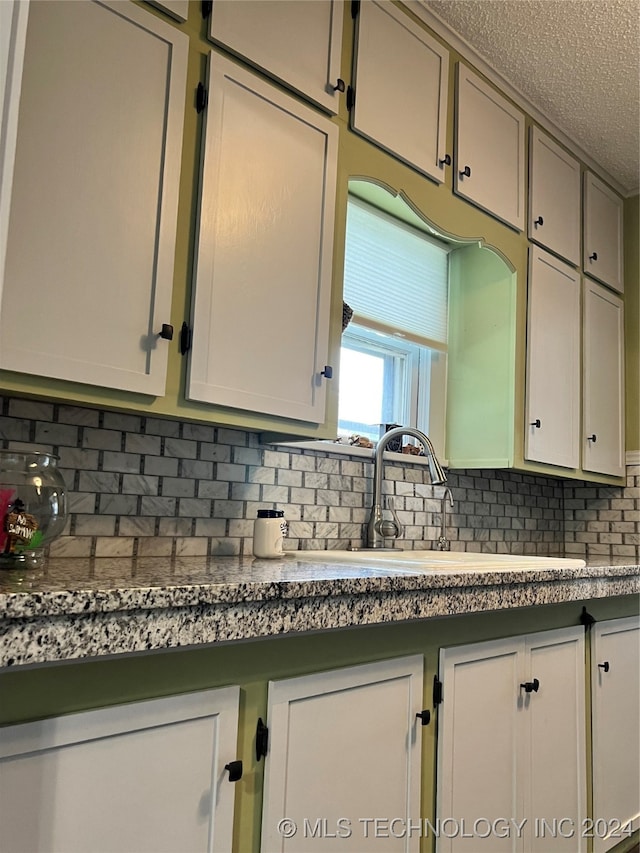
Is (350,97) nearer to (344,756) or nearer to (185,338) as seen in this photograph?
(185,338)

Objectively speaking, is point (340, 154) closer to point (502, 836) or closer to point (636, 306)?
point (502, 836)

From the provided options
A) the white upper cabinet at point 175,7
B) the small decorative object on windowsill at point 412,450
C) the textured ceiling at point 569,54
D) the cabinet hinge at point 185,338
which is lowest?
the small decorative object on windowsill at point 412,450

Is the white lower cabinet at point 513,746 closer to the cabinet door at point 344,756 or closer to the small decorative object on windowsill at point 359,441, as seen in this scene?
the cabinet door at point 344,756

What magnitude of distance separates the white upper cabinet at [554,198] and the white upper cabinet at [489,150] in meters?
0.09

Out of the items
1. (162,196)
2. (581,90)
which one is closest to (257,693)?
(162,196)

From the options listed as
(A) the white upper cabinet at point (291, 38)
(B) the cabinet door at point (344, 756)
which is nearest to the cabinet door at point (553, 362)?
(A) the white upper cabinet at point (291, 38)

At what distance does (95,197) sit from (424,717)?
1.31 m

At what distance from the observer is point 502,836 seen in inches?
70.5

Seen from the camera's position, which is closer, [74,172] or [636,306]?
[74,172]

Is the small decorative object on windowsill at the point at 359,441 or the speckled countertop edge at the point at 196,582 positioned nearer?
the speckled countertop edge at the point at 196,582

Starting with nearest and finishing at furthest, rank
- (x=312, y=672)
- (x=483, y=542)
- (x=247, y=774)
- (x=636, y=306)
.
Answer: (x=247, y=774), (x=312, y=672), (x=483, y=542), (x=636, y=306)

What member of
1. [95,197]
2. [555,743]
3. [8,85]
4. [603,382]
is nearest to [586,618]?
[555,743]

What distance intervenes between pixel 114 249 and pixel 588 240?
2.41m

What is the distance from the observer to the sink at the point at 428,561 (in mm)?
1725
